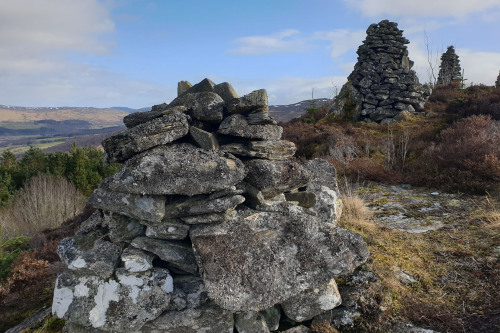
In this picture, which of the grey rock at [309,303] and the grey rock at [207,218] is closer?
the grey rock at [309,303]

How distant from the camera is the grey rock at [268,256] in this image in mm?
4332

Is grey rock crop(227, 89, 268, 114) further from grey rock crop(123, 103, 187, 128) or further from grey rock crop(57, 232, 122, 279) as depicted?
grey rock crop(57, 232, 122, 279)

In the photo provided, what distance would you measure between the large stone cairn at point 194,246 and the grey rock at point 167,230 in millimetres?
16

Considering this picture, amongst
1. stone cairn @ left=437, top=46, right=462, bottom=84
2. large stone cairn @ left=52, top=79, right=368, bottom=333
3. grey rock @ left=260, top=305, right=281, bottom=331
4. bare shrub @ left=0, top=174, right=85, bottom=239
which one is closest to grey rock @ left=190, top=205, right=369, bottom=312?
large stone cairn @ left=52, top=79, right=368, bottom=333

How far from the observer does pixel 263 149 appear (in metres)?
5.54

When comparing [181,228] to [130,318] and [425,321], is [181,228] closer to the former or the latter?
[130,318]

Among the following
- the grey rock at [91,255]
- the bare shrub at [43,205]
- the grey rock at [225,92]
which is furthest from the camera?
the bare shrub at [43,205]

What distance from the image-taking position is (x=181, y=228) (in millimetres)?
4836

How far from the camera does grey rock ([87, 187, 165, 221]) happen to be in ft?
15.1

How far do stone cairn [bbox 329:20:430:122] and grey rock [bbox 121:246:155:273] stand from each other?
20.6 metres

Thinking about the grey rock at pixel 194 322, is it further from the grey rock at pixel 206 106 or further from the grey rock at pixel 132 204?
the grey rock at pixel 206 106

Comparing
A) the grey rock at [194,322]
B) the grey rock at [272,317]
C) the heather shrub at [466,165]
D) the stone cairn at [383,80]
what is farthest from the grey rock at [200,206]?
the stone cairn at [383,80]

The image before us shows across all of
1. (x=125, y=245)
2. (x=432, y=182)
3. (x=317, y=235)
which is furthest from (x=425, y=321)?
(x=432, y=182)

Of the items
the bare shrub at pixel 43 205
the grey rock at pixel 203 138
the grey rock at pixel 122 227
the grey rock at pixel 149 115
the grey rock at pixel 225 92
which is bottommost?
the bare shrub at pixel 43 205
